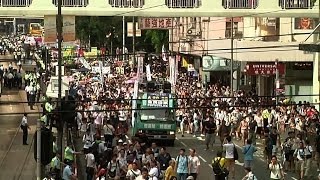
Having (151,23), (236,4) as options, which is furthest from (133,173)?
(151,23)

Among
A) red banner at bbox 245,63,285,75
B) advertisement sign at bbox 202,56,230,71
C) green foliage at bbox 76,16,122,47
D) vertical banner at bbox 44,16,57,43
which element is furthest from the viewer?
green foliage at bbox 76,16,122,47

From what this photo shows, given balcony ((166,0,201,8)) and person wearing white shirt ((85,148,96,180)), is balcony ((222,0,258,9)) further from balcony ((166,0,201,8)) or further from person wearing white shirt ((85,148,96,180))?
person wearing white shirt ((85,148,96,180))

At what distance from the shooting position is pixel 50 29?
34.5 metres

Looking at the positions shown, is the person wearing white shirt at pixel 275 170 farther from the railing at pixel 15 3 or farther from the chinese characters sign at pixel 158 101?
the railing at pixel 15 3

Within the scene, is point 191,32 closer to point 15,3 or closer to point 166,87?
point 166,87

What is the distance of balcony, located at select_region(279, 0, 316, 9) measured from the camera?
37.2 metres

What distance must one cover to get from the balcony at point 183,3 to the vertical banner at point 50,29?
4914 mm

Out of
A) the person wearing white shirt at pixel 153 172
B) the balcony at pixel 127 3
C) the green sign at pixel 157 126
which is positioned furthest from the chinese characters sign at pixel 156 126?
the person wearing white shirt at pixel 153 172

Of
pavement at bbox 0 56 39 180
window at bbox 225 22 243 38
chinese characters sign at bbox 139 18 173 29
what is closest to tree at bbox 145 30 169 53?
window at bbox 225 22 243 38

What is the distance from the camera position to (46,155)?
60.9 ft

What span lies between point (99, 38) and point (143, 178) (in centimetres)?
8353

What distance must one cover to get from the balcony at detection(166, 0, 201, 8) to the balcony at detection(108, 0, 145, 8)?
45.6 inches

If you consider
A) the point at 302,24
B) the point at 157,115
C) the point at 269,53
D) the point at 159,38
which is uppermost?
the point at 302,24

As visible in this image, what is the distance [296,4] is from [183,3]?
5.01m
